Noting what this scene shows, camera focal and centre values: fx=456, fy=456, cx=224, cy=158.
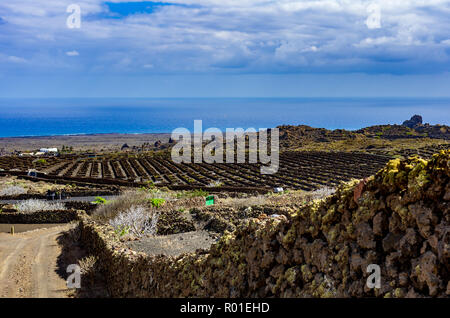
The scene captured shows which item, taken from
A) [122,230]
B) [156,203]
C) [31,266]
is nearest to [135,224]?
[122,230]

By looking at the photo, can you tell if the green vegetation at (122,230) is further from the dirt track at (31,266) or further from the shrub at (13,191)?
the shrub at (13,191)

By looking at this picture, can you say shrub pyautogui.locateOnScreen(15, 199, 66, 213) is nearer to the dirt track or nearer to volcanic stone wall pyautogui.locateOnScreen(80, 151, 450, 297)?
the dirt track

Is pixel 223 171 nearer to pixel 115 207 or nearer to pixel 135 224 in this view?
pixel 115 207

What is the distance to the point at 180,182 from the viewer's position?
4766cm

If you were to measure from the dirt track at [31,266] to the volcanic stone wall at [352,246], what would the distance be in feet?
20.8

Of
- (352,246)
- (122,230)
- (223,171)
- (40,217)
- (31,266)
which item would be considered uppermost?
(352,246)

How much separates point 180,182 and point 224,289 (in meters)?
42.5

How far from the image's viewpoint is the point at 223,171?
2183 inches

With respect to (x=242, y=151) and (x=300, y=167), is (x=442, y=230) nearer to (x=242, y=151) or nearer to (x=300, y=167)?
(x=300, y=167)

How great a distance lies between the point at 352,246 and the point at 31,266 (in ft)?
39.8

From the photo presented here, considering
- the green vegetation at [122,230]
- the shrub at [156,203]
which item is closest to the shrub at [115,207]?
the shrub at [156,203]

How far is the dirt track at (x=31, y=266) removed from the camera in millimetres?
11019

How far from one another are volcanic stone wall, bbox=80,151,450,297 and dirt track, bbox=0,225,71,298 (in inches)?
250
